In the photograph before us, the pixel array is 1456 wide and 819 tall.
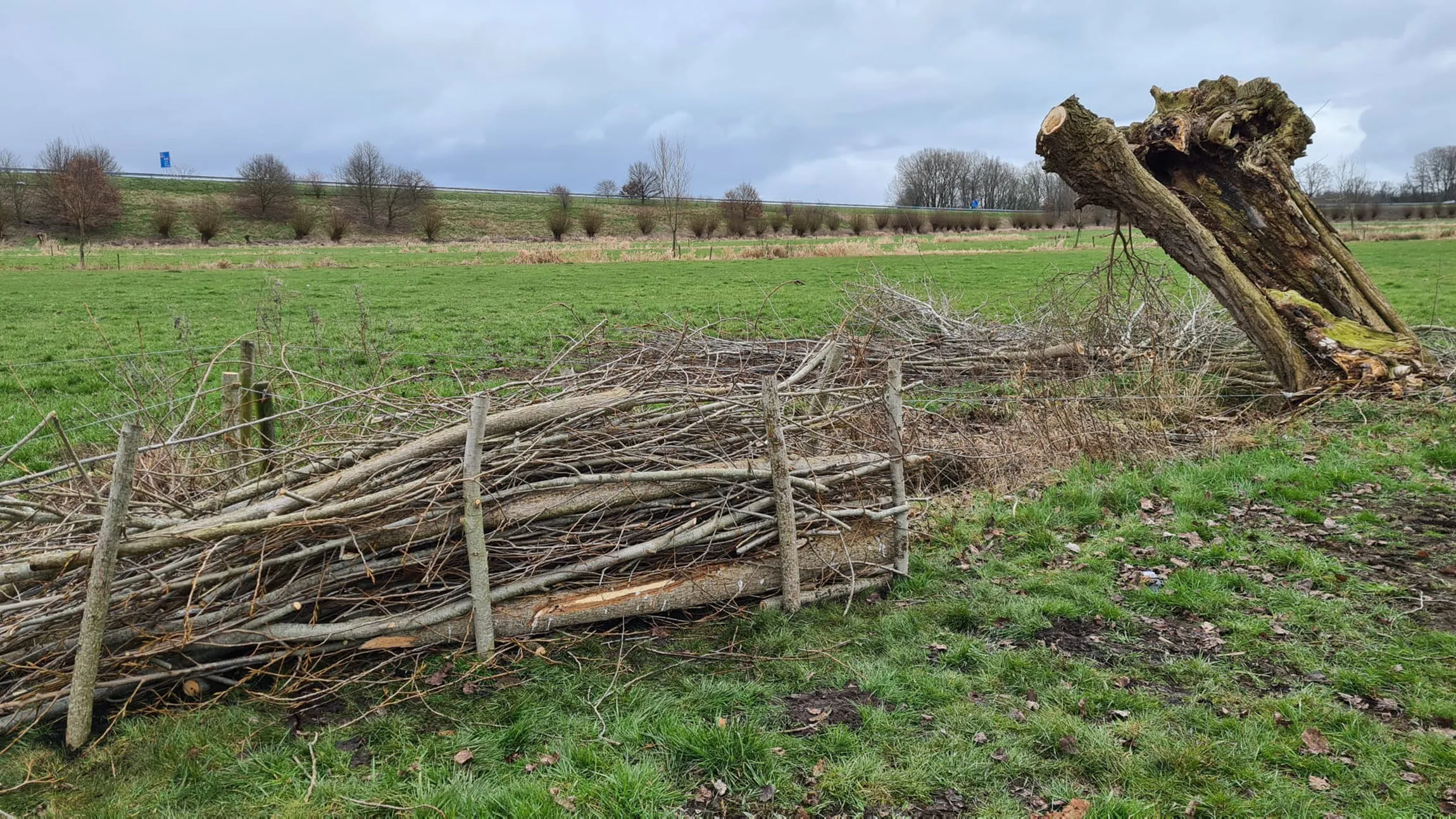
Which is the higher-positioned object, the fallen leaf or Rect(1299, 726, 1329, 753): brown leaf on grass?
the fallen leaf

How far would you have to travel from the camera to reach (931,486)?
657 cm

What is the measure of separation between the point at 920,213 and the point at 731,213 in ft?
47.4

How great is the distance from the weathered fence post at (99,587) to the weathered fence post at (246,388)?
5.11 ft

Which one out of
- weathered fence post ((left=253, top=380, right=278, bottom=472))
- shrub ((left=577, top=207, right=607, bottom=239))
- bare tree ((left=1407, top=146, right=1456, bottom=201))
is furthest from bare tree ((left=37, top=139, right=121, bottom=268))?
bare tree ((left=1407, top=146, right=1456, bottom=201))

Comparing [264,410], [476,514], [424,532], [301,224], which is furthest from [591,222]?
[476,514]

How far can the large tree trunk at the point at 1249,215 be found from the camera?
7.79 m

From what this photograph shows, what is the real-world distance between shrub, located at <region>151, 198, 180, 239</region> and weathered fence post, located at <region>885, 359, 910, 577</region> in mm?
57664

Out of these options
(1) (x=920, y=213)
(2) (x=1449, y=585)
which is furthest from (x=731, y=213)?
(2) (x=1449, y=585)

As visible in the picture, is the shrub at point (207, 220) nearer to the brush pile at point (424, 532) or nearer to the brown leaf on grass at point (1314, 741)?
the brush pile at point (424, 532)

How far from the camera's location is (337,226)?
5100 centimetres

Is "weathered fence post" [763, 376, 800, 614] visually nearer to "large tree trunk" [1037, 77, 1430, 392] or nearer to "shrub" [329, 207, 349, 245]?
"large tree trunk" [1037, 77, 1430, 392]

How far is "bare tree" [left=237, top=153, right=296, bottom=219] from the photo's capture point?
58.8m

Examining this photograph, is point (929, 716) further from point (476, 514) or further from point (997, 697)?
point (476, 514)

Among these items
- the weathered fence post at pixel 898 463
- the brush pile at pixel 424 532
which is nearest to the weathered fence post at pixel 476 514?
the brush pile at pixel 424 532
